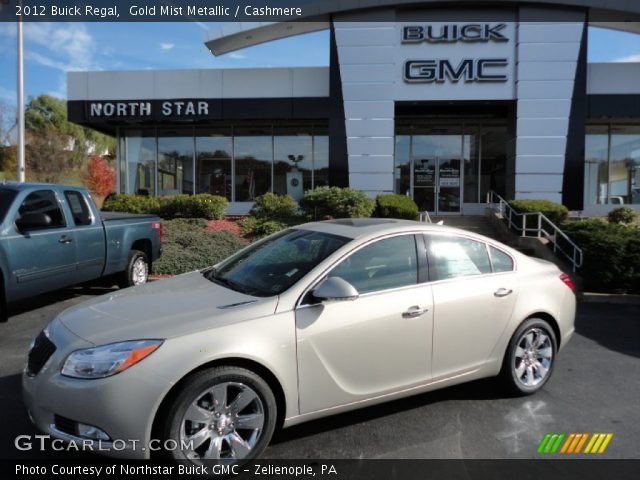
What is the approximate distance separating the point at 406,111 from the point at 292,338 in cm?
1686

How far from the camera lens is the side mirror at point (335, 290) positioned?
130 inches

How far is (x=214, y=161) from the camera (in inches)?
821

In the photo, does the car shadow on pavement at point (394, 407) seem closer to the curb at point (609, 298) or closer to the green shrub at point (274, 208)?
the curb at point (609, 298)

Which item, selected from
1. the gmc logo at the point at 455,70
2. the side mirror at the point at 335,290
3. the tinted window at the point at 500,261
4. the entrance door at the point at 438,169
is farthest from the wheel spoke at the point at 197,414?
the entrance door at the point at 438,169

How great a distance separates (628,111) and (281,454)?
18.7 meters

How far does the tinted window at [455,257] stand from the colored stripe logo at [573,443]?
4.40ft

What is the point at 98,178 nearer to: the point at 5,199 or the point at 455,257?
the point at 5,199

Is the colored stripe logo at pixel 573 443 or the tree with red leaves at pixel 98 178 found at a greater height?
the tree with red leaves at pixel 98 178

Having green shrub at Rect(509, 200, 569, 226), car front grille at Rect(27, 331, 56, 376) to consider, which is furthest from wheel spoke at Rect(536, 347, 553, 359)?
green shrub at Rect(509, 200, 569, 226)

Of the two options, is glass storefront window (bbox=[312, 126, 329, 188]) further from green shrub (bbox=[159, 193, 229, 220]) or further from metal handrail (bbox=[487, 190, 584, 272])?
metal handrail (bbox=[487, 190, 584, 272])

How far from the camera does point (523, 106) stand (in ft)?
55.5

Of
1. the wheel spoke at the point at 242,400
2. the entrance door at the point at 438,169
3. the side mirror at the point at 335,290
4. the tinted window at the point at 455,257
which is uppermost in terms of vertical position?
the entrance door at the point at 438,169

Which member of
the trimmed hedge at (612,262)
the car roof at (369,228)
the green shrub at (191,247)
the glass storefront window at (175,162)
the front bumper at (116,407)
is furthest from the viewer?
the glass storefront window at (175,162)

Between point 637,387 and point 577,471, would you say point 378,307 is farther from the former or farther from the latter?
point 637,387
